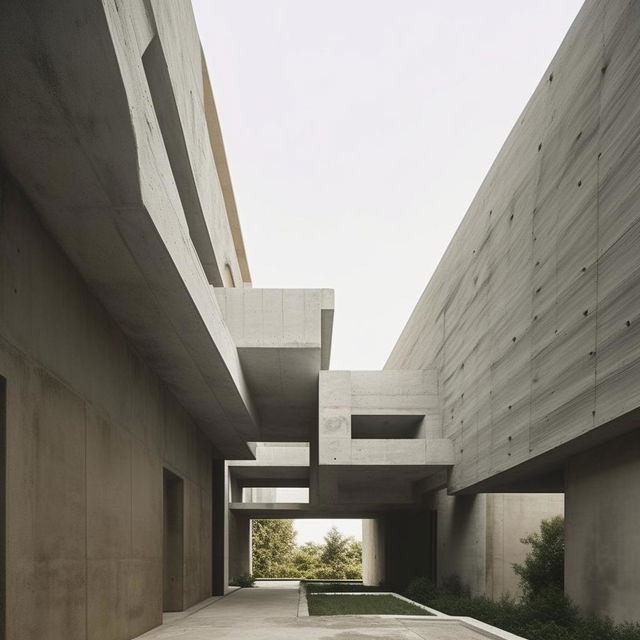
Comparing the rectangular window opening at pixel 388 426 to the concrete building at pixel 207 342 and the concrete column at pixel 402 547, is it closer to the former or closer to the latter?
the concrete building at pixel 207 342

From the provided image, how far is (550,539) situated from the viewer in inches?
720

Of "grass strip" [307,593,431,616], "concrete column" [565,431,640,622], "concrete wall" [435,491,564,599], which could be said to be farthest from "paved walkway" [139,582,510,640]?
"concrete wall" [435,491,564,599]

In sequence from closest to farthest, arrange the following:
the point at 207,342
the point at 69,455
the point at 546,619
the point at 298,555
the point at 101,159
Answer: the point at 101,159 → the point at 69,455 → the point at 207,342 → the point at 546,619 → the point at 298,555

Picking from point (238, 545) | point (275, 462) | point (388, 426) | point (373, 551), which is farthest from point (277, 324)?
point (373, 551)

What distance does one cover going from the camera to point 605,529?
10.7 metres

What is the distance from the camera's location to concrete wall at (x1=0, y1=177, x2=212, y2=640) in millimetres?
6297

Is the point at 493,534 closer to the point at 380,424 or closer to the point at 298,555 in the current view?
the point at 380,424

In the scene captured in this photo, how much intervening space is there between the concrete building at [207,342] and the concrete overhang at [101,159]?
2cm

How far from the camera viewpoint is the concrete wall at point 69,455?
6.30 m

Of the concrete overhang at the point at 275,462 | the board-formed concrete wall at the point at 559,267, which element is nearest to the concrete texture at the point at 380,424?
the board-formed concrete wall at the point at 559,267

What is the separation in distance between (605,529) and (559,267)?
144 inches

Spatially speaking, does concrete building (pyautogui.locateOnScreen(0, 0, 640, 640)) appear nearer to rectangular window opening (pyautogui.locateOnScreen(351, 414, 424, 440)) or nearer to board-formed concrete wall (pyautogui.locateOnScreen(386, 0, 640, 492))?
board-formed concrete wall (pyautogui.locateOnScreen(386, 0, 640, 492))

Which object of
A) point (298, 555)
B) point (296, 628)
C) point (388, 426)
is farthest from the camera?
point (298, 555)

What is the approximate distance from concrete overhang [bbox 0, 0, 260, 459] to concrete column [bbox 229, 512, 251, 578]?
22218 mm
